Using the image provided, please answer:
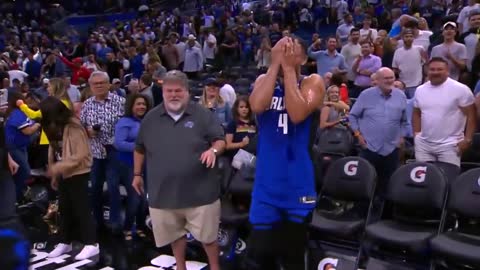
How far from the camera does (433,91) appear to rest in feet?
17.1

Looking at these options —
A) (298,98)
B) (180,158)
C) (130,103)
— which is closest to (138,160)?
(180,158)

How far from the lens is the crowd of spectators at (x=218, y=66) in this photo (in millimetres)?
5766

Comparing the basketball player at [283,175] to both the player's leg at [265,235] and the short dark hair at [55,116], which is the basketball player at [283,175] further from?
the short dark hair at [55,116]

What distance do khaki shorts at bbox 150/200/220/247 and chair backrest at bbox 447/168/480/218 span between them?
63.5 inches

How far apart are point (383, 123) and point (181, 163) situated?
2031 millimetres

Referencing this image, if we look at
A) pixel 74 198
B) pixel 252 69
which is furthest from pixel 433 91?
pixel 252 69

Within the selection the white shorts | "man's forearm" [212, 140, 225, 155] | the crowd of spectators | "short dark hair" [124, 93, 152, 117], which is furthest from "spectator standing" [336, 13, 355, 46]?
"man's forearm" [212, 140, 225, 155]

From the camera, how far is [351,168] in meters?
5.04

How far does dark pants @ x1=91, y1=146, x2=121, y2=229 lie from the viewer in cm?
580

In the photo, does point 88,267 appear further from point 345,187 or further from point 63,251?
point 345,187

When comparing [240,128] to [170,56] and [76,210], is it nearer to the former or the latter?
[76,210]

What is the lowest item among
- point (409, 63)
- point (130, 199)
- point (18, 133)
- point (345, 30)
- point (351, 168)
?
point (130, 199)

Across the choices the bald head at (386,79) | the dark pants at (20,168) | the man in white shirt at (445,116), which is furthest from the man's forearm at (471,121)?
the dark pants at (20,168)

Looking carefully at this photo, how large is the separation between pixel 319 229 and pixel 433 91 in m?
1.45
